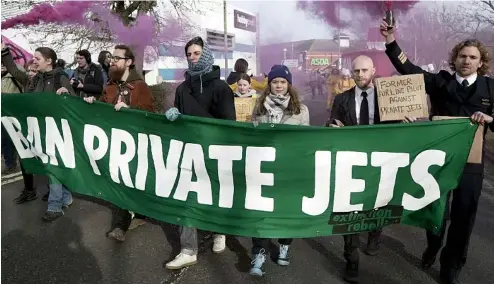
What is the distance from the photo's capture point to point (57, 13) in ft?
60.5

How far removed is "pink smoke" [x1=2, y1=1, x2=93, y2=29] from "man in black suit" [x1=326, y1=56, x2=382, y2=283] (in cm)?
1748

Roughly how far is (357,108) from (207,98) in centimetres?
126

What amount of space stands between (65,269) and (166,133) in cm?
150

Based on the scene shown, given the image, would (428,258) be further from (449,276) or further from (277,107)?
(277,107)

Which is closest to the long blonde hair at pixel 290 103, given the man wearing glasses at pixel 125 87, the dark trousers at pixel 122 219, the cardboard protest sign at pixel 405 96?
the cardboard protest sign at pixel 405 96

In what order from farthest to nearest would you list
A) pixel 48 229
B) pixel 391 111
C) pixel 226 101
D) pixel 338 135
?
pixel 48 229 < pixel 226 101 < pixel 391 111 < pixel 338 135

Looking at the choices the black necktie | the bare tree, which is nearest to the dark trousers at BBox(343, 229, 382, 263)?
the black necktie

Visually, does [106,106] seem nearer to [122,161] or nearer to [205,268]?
[122,161]

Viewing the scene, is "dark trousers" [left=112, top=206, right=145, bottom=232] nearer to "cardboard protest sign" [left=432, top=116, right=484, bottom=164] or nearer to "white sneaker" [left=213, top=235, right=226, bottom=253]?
"white sneaker" [left=213, top=235, right=226, bottom=253]

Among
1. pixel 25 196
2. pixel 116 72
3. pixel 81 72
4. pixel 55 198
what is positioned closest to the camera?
pixel 116 72

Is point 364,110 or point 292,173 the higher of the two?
point 364,110

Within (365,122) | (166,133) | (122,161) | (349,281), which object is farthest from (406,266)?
(122,161)

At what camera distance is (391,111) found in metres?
3.31

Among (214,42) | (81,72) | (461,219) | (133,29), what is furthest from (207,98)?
(214,42)
